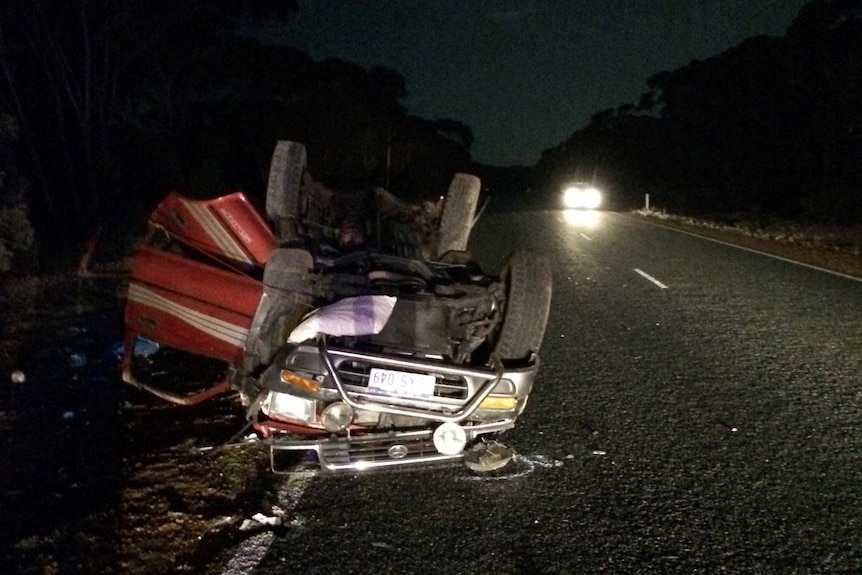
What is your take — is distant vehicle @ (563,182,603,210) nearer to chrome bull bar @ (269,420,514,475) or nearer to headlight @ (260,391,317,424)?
chrome bull bar @ (269,420,514,475)

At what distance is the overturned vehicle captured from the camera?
4.22 m

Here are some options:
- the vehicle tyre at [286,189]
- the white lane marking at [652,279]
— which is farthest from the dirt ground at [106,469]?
the white lane marking at [652,279]

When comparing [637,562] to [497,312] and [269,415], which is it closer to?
[497,312]

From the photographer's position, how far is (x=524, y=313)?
455cm

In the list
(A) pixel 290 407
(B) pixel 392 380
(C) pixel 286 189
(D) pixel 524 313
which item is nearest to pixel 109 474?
(A) pixel 290 407

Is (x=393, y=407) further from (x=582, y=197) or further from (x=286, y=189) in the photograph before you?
(x=582, y=197)

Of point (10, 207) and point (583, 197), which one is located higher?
point (583, 197)

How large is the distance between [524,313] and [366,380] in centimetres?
106

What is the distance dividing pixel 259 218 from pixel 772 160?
110ft

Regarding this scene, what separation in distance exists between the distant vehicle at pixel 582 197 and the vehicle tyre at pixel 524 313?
31.6 metres

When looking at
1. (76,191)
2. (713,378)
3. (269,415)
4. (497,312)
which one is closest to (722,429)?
(713,378)

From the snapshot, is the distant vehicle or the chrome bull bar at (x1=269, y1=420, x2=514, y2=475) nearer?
the chrome bull bar at (x1=269, y1=420, x2=514, y2=475)

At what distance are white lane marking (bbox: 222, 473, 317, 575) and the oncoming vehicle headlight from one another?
3222 cm

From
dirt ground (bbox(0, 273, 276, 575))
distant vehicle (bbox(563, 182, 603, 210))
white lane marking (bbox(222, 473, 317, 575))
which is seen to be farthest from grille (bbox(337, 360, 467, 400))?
distant vehicle (bbox(563, 182, 603, 210))
